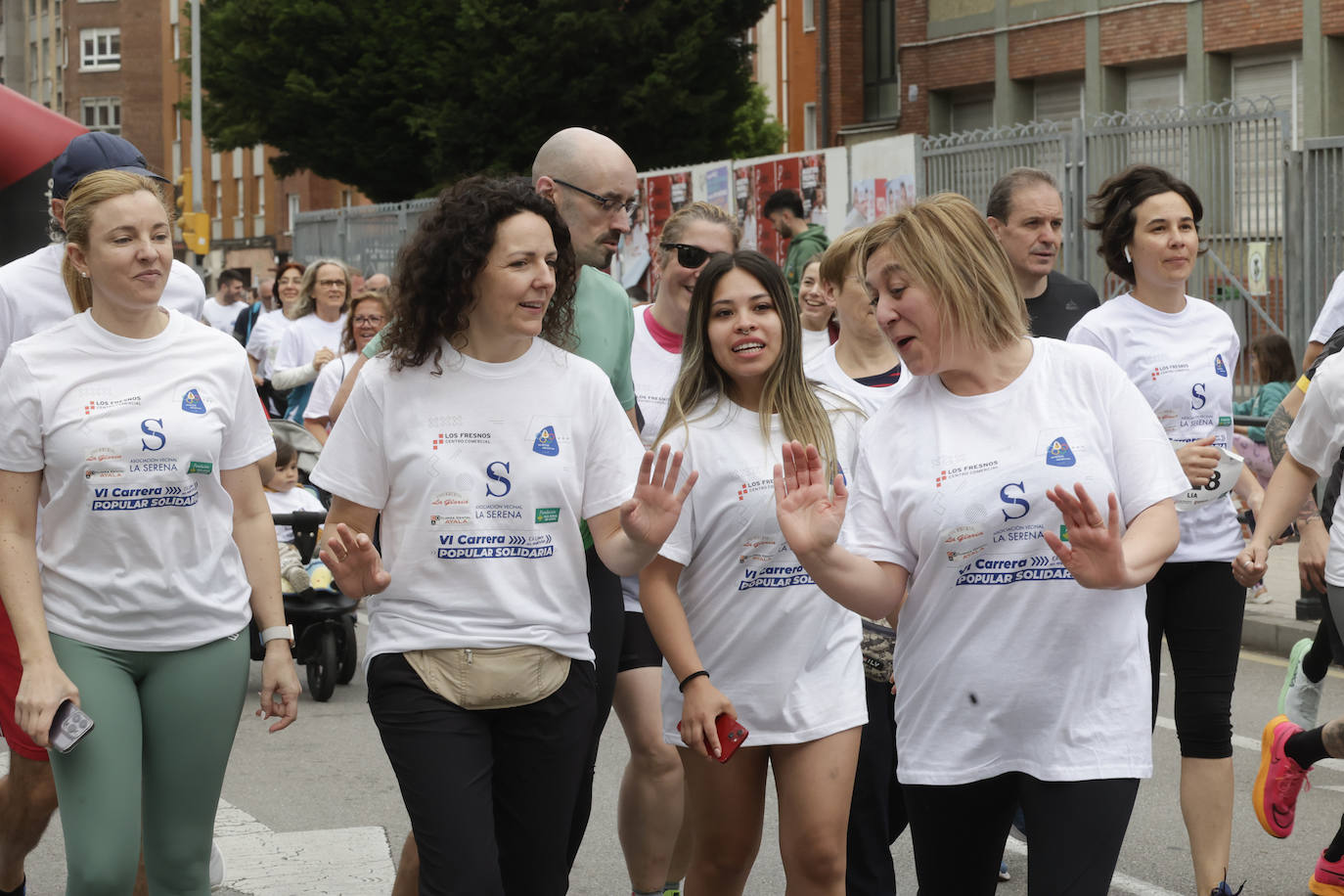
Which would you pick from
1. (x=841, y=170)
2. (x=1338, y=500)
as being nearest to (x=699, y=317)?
(x=1338, y=500)

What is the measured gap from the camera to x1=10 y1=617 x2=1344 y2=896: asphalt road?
18.7ft

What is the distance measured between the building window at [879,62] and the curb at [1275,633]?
25078mm

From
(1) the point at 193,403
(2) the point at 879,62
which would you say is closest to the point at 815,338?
(1) the point at 193,403

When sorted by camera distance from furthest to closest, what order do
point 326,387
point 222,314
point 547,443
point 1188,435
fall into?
point 222,314, point 326,387, point 1188,435, point 547,443

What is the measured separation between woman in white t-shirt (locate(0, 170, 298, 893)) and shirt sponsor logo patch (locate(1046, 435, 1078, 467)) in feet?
5.99

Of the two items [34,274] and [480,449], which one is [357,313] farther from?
[480,449]

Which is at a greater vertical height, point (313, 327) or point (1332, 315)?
point (313, 327)

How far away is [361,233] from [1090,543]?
85.2 ft

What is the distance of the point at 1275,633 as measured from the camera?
9.96 metres

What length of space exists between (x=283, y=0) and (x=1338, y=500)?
36.8 m

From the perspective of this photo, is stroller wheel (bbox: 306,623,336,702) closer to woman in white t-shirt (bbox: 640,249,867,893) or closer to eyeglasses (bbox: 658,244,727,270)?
eyeglasses (bbox: 658,244,727,270)

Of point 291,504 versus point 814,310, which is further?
point 291,504

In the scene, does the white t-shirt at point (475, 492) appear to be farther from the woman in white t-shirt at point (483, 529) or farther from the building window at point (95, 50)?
Result: the building window at point (95, 50)

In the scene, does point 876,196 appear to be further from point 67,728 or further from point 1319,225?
point 67,728
